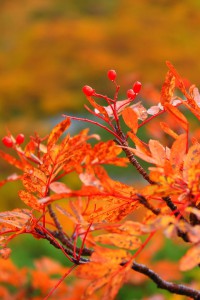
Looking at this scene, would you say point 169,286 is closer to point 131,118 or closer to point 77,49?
point 131,118

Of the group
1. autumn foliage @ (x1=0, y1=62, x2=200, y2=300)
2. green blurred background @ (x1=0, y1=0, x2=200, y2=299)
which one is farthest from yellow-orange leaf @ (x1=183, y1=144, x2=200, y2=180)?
green blurred background @ (x1=0, y1=0, x2=200, y2=299)

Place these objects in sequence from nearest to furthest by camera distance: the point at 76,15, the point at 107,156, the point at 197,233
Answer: the point at 197,233 < the point at 107,156 < the point at 76,15

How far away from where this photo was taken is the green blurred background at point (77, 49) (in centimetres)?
271

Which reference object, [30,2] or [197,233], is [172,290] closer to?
[197,233]

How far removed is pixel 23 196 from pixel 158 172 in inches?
3.5

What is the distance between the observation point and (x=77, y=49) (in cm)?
285

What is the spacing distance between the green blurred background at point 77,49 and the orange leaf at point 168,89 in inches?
89.4

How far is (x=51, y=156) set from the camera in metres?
0.33

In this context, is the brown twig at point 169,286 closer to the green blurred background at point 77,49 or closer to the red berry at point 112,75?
the red berry at point 112,75

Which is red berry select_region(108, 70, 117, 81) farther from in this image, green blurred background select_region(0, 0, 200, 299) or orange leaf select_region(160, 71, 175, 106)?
green blurred background select_region(0, 0, 200, 299)

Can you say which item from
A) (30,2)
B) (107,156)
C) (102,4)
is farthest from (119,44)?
(107,156)

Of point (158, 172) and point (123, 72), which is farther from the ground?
point (158, 172)

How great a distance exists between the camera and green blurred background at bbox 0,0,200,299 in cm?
271

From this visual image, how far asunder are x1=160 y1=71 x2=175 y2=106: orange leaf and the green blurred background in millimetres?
2271
